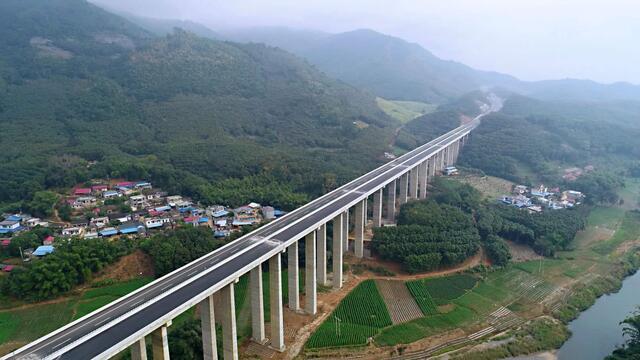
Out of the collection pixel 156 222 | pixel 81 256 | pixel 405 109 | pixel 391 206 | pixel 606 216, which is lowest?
pixel 606 216

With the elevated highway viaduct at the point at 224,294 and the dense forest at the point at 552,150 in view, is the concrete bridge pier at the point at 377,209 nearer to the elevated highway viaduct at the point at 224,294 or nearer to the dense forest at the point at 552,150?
the elevated highway viaduct at the point at 224,294

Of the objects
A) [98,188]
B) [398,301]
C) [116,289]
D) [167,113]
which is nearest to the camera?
[116,289]

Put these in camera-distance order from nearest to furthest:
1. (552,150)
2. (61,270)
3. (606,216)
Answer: (61,270), (606,216), (552,150)

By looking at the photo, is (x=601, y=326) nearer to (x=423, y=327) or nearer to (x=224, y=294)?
(x=423, y=327)

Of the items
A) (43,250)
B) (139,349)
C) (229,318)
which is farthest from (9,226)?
(139,349)

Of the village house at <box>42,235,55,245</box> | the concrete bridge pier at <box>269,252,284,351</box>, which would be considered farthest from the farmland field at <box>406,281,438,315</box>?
the village house at <box>42,235,55,245</box>
